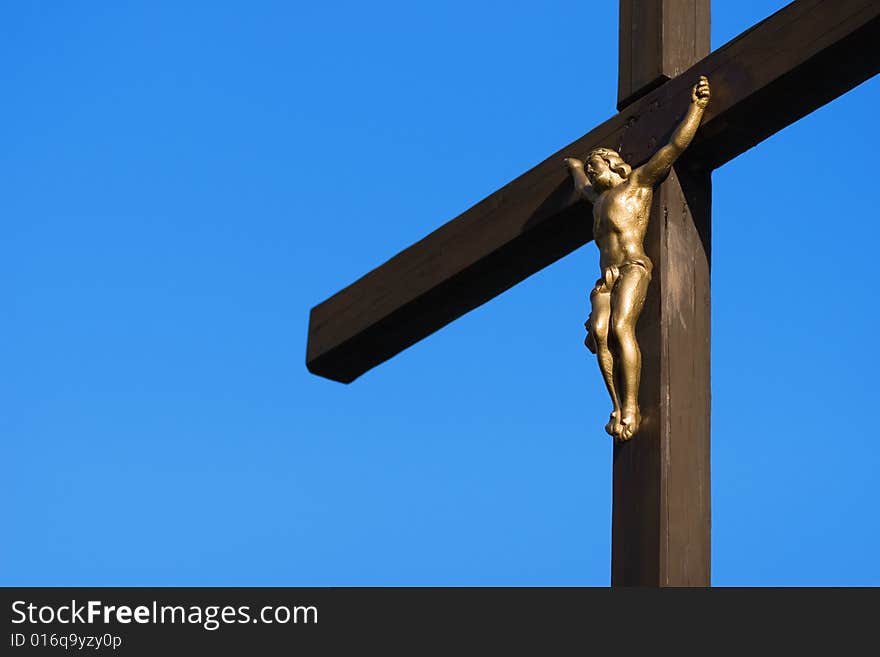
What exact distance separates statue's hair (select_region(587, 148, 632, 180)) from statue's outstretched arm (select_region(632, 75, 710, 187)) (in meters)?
0.08

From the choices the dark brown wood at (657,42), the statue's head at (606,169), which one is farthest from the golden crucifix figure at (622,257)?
the dark brown wood at (657,42)

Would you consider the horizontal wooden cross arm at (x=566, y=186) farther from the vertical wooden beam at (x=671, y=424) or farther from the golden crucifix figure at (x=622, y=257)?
the vertical wooden beam at (x=671, y=424)

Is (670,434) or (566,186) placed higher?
(566,186)

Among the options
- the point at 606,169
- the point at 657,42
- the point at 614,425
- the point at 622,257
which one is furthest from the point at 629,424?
the point at 657,42

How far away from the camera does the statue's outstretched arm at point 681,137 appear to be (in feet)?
16.7

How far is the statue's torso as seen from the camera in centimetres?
507

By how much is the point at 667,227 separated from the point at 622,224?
0.36 ft

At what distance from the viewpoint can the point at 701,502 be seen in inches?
188

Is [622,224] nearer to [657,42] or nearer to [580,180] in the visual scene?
[580,180]

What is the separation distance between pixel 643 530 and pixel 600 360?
0.45 meters

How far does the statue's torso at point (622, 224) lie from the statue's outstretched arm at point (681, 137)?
0.05m

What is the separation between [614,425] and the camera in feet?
16.1

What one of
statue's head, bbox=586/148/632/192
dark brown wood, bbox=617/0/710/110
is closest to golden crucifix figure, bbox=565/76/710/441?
statue's head, bbox=586/148/632/192

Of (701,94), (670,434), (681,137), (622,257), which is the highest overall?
(701,94)
